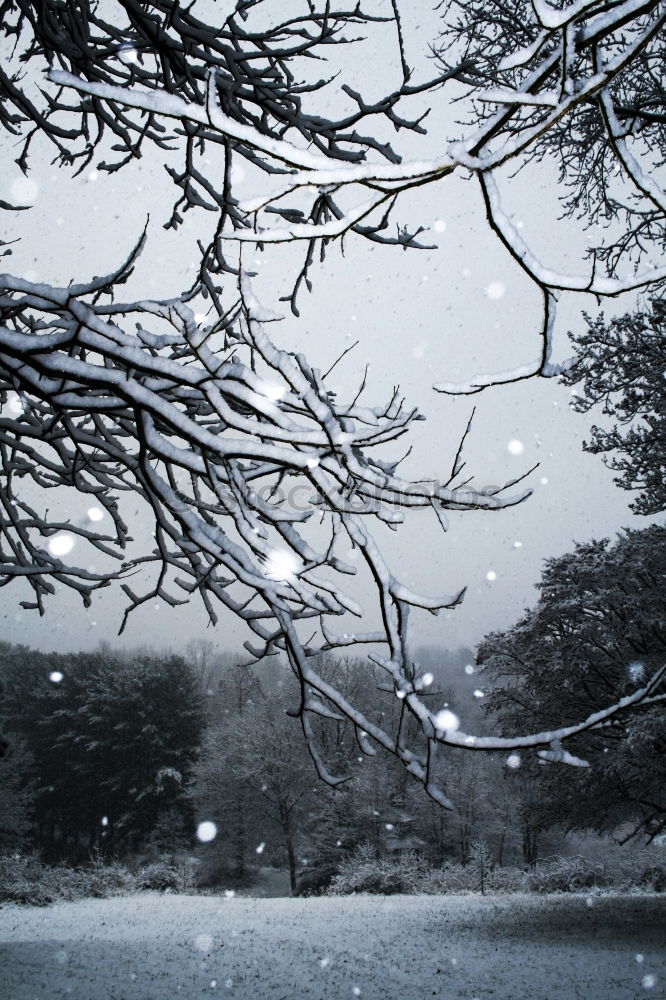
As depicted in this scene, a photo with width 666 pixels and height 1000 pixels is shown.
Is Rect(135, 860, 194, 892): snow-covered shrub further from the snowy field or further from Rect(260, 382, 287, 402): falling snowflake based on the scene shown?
Rect(260, 382, 287, 402): falling snowflake

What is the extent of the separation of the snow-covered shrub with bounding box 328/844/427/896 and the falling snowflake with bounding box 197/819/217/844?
7.37 metres

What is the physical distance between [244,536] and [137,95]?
4.24 ft

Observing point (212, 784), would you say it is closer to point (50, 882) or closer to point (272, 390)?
point (50, 882)

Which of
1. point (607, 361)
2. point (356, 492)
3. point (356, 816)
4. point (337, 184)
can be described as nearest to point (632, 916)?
point (356, 816)

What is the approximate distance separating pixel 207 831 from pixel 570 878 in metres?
16.9

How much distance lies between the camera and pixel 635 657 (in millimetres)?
12078

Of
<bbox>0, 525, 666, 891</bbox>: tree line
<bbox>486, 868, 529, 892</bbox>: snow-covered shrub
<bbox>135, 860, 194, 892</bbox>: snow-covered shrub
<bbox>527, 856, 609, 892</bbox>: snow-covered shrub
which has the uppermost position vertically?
<bbox>0, 525, 666, 891</bbox>: tree line

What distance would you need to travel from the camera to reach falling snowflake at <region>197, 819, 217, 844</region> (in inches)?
1172

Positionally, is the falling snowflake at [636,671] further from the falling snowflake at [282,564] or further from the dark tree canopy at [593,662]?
the falling snowflake at [282,564]

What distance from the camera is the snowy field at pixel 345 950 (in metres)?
10.2

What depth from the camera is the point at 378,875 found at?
22688 millimetres

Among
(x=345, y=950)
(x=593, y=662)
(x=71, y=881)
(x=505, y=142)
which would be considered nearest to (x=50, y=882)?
(x=71, y=881)

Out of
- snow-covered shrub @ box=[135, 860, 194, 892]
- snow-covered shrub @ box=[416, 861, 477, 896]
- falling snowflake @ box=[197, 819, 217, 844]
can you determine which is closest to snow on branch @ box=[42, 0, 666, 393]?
snow-covered shrub @ box=[416, 861, 477, 896]

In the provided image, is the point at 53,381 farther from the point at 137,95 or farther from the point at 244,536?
the point at 137,95
